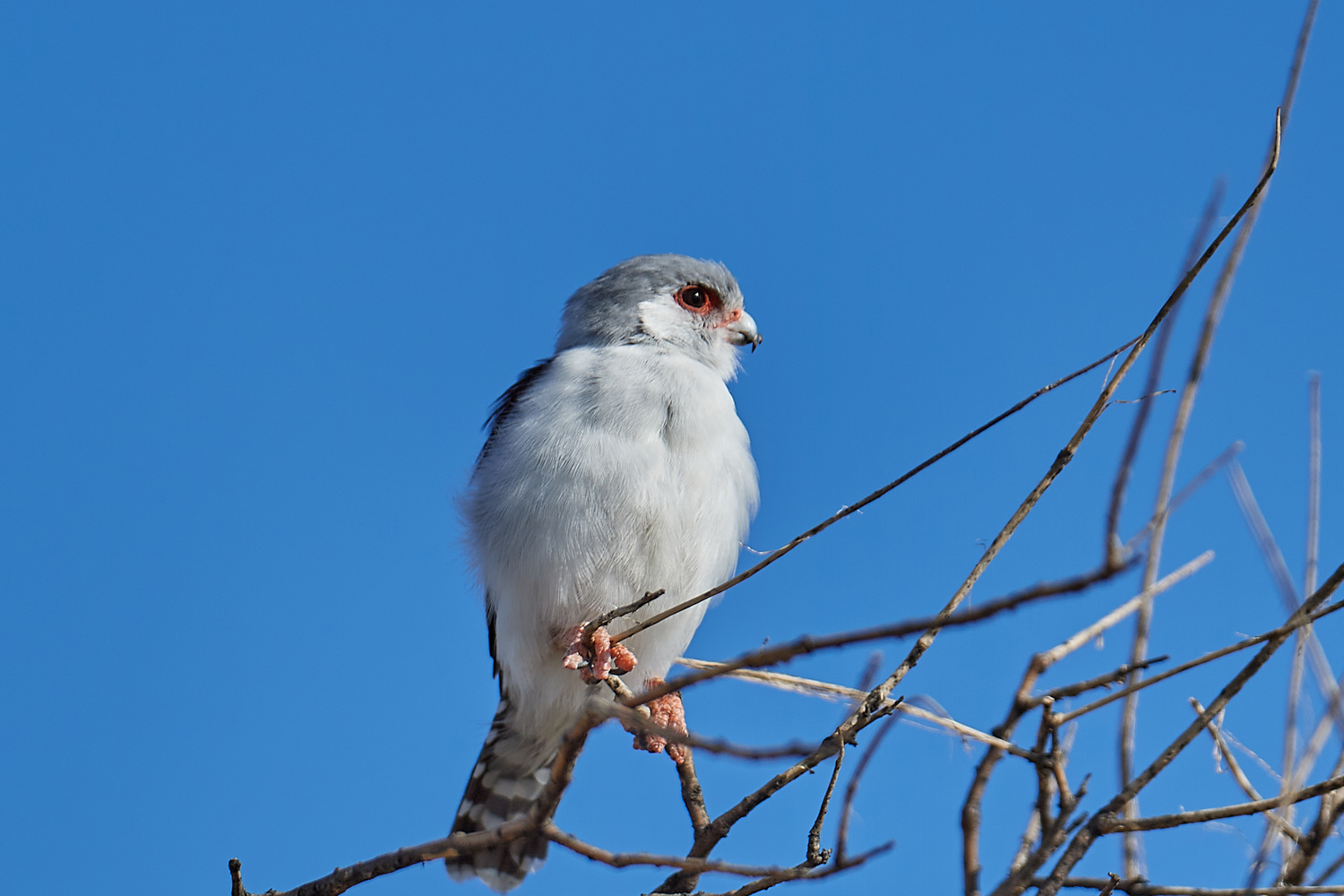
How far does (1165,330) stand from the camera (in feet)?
4.72

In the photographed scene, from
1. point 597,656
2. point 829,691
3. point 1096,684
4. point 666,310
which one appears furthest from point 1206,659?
point 666,310

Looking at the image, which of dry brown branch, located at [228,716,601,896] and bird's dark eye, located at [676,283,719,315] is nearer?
dry brown branch, located at [228,716,601,896]

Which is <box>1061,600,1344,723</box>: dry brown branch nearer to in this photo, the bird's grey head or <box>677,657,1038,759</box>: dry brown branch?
<box>677,657,1038,759</box>: dry brown branch

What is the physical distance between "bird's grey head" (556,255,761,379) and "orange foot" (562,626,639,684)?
1.49m

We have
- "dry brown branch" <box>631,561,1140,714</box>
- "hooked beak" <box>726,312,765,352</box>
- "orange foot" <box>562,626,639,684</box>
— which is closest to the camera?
"dry brown branch" <box>631,561,1140,714</box>

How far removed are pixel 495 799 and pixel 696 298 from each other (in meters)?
2.63

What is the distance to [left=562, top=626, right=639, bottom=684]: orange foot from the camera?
385 cm

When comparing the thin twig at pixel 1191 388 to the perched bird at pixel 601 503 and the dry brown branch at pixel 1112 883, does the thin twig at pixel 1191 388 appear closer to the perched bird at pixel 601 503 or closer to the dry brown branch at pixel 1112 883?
the dry brown branch at pixel 1112 883

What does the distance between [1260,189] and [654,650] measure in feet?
10.8

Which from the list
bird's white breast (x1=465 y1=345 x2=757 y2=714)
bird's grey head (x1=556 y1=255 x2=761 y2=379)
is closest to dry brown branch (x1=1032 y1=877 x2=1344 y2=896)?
bird's white breast (x1=465 y1=345 x2=757 y2=714)

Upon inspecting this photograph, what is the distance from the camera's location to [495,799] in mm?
5191

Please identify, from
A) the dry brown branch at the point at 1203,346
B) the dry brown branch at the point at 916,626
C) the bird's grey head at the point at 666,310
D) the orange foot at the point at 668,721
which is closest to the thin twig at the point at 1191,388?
the dry brown branch at the point at 1203,346

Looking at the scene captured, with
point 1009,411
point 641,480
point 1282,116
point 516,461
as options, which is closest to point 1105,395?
point 1009,411

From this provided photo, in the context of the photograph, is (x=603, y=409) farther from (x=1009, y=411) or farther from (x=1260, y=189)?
(x=1260, y=189)
